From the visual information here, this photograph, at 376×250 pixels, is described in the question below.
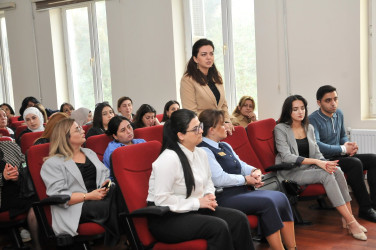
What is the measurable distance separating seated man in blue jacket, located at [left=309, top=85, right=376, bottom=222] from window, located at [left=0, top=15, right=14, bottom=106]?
6824 millimetres

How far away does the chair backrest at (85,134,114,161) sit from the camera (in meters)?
3.73

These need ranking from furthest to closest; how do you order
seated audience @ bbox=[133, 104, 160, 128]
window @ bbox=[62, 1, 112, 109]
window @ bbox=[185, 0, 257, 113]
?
window @ bbox=[62, 1, 112, 109] → window @ bbox=[185, 0, 257, 113] → seated audience @ bbox=[133, 104, 160, 128]

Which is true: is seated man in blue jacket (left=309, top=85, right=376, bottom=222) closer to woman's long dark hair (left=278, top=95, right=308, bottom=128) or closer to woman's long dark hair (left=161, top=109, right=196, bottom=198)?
woman's long dark hair (left=278, top=95, right=308, bottom=128)

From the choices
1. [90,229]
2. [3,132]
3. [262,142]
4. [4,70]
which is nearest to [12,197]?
[90,229]

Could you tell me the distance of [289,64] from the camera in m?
5.47

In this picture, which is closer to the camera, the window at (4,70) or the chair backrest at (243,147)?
the chair backrest at (243,147)

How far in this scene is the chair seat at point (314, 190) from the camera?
362 cm

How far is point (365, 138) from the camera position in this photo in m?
4.97

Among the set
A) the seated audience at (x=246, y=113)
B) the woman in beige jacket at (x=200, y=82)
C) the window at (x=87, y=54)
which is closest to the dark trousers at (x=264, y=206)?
the woman in beige jacket at (x=200, y=82)

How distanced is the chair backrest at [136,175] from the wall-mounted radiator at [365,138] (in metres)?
2.97

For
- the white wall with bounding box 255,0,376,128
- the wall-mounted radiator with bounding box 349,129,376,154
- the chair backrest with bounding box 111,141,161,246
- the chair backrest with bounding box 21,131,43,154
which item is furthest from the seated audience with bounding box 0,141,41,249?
the wall-mounted radiator with bounding box 349,129,376,154

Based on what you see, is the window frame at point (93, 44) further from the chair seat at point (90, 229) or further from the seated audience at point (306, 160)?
the chair seat at point (90, 229)

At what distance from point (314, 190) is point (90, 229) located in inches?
70.7

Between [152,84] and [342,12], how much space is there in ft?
9.66
